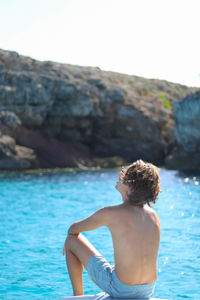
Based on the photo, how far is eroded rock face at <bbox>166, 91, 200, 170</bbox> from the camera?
37375 mm

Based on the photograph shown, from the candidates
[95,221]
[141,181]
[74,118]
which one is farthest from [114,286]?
[74,118]

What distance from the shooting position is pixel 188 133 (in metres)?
39.0

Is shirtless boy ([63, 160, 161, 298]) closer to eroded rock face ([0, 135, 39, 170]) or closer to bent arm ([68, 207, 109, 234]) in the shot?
bent arm ([68, 207, 109, 234])

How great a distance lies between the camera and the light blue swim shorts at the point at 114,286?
3.35 meters

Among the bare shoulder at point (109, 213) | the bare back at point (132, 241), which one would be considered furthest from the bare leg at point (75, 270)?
the bare shoulder at point (109, 213)

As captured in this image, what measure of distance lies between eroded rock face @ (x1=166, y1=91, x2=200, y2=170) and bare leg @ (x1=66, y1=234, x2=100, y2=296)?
3444cm

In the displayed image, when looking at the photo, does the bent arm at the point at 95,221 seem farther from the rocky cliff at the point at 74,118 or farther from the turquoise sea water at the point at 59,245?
the rocky cliff at the point at 74,118

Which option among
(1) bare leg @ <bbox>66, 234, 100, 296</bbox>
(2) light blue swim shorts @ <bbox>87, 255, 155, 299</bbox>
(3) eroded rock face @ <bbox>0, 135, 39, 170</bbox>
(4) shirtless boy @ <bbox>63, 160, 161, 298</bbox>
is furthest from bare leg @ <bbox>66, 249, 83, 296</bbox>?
(3) eroded rock face @ <bbox>0, 135, 39, 170</bbox>

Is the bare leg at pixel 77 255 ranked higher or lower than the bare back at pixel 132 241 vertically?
lower

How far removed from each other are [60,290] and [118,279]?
260cm

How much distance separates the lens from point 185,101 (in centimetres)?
3791

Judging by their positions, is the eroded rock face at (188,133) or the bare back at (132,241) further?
the eroded rock face at (188,133)

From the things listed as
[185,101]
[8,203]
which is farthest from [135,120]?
[8,203]

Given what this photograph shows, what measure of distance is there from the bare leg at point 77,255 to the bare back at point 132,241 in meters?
0.36
